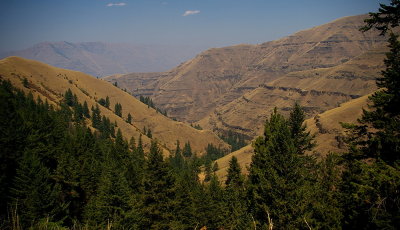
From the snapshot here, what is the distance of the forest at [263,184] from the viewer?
14.6 m

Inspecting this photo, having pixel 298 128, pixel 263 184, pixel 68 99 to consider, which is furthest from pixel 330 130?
pixel 68 99

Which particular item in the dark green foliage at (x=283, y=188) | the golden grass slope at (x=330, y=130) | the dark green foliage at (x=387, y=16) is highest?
the dark green foliage at (x=387, y=16)

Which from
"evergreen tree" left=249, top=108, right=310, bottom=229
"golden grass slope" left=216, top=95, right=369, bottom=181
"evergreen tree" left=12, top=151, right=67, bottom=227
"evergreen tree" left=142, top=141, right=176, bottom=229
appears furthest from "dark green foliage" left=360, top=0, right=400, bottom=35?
→ "golden grass slope" left=216, top=95, right=369, bottom=181

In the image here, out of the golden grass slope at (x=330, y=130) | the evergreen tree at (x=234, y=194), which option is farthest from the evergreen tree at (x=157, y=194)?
the golden grass slope at (x=330, y=130)

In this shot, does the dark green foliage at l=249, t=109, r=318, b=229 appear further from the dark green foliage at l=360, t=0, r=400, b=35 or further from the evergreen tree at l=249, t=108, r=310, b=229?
the dark green foliage at l=360, t=0, r=400, b=35

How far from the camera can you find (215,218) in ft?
173

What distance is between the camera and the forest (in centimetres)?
1459

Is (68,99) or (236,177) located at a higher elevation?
(68,99)

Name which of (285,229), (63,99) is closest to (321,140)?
(285,229)

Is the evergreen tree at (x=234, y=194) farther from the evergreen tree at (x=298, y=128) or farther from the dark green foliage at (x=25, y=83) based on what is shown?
the dark green foliage at (x=25, y=83)

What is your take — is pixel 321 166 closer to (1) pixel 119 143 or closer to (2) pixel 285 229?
(2) pixel 285 229

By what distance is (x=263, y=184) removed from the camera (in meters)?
23.2

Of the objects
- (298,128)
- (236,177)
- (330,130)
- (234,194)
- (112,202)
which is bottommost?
(330,130)

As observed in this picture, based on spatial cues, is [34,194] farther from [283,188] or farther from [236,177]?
[236,177]
